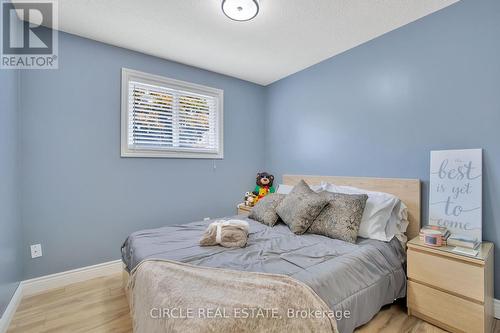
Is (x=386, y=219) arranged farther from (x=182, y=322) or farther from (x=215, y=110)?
(x=215, y=110)

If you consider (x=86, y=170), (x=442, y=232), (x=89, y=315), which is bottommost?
(x=89, y=315)

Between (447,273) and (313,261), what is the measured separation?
38.1 inches

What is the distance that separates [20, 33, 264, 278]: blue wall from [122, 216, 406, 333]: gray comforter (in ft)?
2.46

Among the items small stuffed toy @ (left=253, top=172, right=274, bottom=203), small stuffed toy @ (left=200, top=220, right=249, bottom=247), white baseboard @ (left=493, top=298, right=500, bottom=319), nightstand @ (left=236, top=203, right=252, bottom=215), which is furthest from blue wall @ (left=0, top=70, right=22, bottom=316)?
white baseboard @ (left=493, top=298, right=500, bottom=319)

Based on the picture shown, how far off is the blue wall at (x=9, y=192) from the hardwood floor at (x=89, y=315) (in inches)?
8.2

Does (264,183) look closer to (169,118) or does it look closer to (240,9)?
(169,118)

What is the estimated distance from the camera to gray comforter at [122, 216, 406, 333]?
132cm

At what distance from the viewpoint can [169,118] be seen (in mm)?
2959

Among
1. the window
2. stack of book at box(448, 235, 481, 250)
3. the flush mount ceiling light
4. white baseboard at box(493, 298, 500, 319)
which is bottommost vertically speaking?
white baseboard at box(493, 298, 500, 319)

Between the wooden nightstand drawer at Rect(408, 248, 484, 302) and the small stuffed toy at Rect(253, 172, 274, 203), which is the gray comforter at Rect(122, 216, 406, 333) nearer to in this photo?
the wooden nightstand drawer at Rect(408, 248, 484, 302)

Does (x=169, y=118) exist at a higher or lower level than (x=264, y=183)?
higher

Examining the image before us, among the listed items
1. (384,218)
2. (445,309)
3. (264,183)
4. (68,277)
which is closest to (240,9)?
(384,218)

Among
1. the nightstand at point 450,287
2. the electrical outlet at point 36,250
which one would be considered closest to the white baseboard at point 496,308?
the nightstand at point 450,287

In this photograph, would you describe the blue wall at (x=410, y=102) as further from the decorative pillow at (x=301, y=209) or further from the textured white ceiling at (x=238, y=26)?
the decorative pillow at (x=301, y=209)
